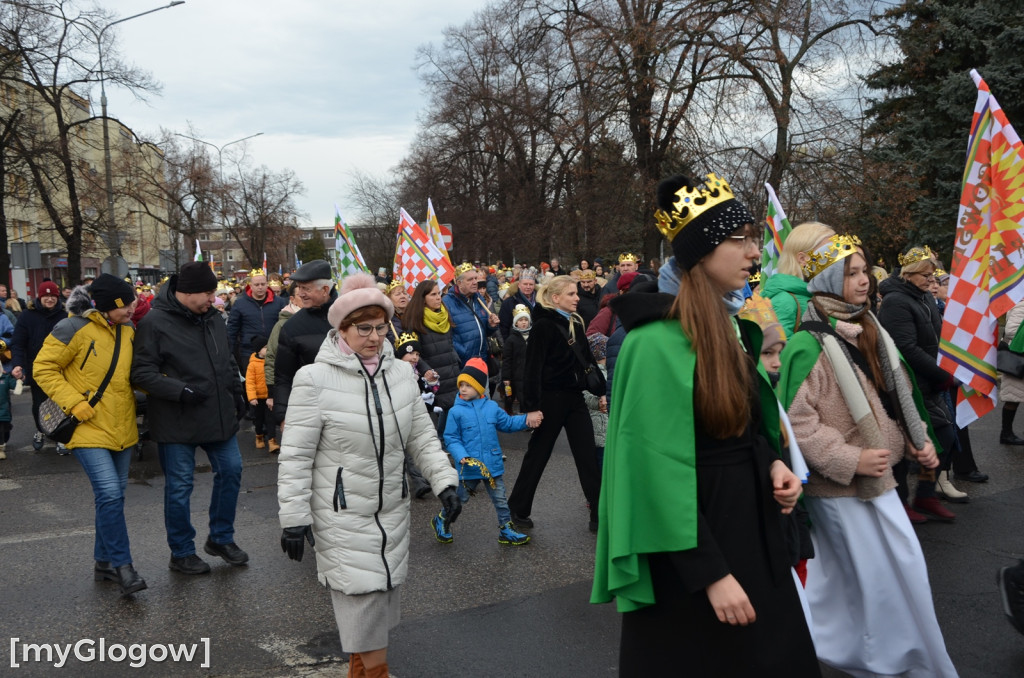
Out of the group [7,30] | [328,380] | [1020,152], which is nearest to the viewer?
[328,380]

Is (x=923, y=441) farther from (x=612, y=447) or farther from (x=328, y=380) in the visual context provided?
(x=328, y=380)

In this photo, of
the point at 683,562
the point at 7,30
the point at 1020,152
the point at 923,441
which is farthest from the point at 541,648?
the point at 7,30

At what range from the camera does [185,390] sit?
18.8ft

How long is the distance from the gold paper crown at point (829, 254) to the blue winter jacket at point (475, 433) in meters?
2.79

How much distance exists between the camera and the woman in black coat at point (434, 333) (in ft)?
27.6

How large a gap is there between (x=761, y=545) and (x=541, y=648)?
2.26 metres

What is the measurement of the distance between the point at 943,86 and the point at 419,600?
23.3 m

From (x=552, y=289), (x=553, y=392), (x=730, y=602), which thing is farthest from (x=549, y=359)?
(x=730, y=602)

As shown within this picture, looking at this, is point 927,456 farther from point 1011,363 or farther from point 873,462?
point 1011,363

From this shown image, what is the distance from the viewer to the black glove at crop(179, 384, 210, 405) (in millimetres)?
5727

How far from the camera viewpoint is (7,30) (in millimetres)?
23781

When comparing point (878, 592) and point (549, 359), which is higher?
point (549, 359)

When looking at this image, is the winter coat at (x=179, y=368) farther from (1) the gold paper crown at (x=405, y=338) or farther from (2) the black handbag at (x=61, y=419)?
(1) the gold paper crown at (x=405, y=338)

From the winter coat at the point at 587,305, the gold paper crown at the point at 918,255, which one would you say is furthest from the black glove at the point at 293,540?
the winter coat at the point at 587,305
